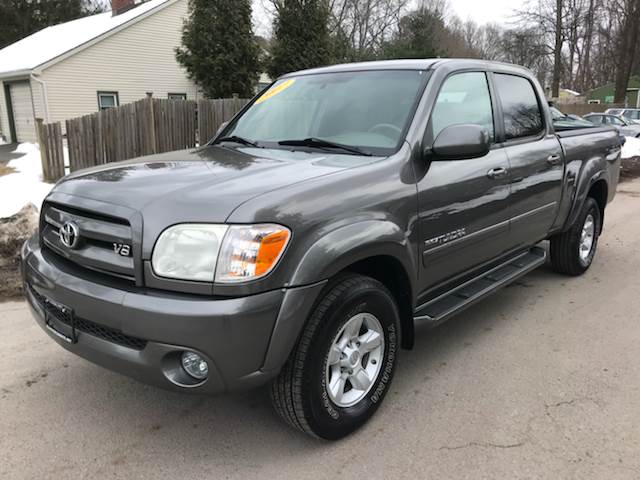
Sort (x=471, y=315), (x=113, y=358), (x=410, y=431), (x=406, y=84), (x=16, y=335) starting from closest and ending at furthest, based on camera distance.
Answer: (x=113, y=358)
(x=410, y=431)
(x=406, y=84)
(x=16, y=335)
(x=471, y=315)

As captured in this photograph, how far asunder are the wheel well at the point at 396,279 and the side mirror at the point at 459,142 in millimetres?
661

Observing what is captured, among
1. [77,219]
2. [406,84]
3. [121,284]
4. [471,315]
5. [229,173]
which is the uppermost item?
[406,84]

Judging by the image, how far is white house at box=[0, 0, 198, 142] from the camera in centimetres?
1980

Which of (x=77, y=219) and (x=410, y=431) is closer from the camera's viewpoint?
(x=77, y=219)

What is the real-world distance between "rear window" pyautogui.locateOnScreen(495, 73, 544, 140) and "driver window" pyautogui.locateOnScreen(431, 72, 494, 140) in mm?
226

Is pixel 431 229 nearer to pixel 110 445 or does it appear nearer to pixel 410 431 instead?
pixel 410 431

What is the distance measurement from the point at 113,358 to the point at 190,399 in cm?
92

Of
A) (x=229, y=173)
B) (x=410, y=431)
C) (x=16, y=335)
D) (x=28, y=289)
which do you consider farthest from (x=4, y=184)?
(x=410, y=431)

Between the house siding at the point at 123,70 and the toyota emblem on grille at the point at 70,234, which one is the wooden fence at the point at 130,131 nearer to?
the toyota emblem on grille at the point at 70,234

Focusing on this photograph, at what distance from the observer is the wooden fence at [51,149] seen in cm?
1036

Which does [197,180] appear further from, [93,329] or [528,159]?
[528,159]

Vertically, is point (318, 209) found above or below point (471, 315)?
above

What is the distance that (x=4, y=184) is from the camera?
9.82 meters

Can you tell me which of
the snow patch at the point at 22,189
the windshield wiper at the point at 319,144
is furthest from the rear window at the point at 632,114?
the windshield wiper at the point at 319,144
